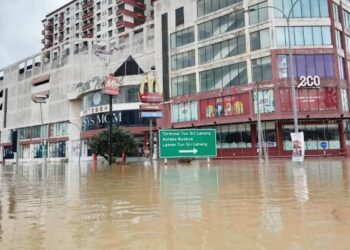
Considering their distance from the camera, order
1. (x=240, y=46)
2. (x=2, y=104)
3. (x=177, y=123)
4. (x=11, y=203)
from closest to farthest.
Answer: (x=11, y=203)
(x=240, y=46)
(x=177, y=123)
(x=2, y=104)

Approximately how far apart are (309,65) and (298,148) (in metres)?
25.1

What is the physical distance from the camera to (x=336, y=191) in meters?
10.4

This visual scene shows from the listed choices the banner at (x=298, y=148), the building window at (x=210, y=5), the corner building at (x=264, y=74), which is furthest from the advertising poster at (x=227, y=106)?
the banner at (x=298, y=148)

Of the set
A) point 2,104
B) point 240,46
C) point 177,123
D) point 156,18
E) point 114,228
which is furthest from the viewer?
point 2,104

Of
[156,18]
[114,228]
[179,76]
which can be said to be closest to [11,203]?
[114,228]

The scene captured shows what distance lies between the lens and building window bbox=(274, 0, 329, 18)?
49.1m

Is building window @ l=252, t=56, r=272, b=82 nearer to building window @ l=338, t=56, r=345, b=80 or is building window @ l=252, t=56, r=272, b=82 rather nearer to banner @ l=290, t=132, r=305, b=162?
building window @ l=338, t=56, r=345, b=80

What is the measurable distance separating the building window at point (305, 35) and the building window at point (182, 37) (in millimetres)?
14148

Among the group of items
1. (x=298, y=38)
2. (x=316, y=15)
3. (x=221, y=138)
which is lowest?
(x=221, y=138)

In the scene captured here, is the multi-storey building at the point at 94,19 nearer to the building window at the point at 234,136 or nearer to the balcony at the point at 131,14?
the balcony at the point at 131,14

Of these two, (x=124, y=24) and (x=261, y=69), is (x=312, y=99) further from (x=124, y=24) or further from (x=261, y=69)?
(x=124, y=24)

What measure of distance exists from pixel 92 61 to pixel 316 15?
49.9 meters

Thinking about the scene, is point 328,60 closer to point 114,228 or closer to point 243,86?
point 243,86

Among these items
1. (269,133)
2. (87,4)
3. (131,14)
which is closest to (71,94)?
(131,14)
